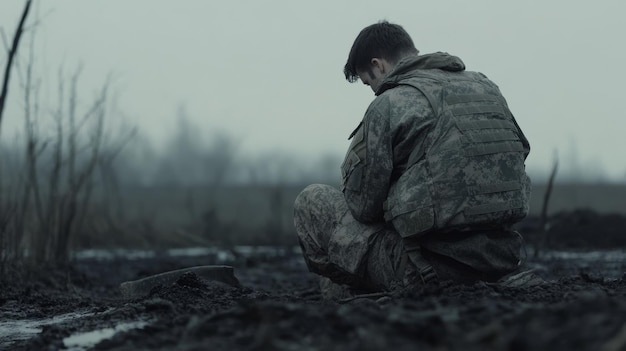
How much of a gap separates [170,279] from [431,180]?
1972 millimetres

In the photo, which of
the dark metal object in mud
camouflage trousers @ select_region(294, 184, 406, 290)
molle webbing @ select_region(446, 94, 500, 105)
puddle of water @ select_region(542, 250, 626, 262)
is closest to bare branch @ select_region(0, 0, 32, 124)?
the dark metal object in mud

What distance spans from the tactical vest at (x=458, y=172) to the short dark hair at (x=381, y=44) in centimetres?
31

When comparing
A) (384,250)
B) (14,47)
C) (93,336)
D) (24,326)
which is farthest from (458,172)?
(14,47)

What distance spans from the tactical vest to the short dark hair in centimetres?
31

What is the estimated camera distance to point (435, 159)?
4617 mm

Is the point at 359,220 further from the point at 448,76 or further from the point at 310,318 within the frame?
the point at 310,318

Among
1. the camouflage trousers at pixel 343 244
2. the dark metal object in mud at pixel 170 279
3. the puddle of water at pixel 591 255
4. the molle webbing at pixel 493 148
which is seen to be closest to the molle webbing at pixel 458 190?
the molle webbing at pixel 493 148

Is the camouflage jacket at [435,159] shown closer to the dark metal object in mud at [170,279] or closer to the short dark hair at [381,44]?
the short dark hair at [381,44]

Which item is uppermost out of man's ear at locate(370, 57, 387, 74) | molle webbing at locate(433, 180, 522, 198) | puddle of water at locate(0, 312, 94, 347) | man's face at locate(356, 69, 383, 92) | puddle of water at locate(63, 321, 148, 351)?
man's ear at locate(370, 57, 387, 74)

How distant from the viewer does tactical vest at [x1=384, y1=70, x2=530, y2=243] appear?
4.59 metres

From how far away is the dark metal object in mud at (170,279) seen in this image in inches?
232

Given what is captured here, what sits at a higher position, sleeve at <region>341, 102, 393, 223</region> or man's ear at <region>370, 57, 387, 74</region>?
man's ear at <region>370, 57, 387, 74</region>

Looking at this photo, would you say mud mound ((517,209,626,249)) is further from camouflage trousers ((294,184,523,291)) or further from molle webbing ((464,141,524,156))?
molle webbing ((464,141,524,156))

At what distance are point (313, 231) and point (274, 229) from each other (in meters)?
14.4
